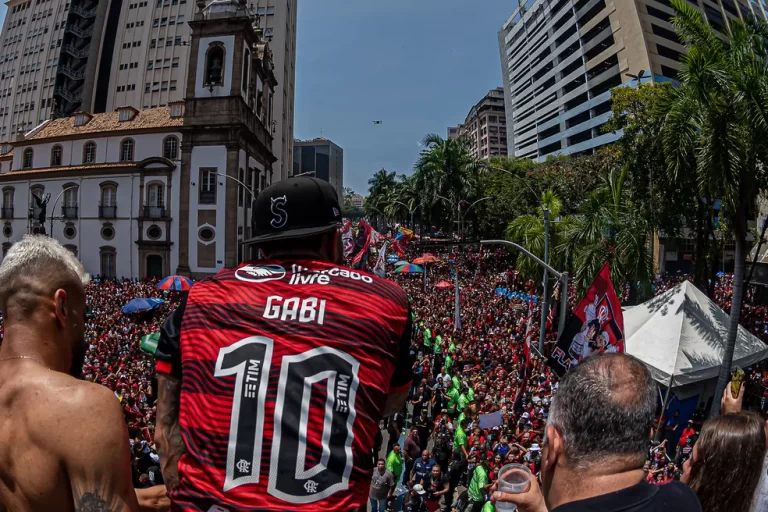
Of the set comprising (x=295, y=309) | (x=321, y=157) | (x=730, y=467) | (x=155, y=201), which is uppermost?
(x=321, y=157)

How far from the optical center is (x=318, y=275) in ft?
6.76

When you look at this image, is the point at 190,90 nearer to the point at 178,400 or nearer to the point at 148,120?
the point at 148,120

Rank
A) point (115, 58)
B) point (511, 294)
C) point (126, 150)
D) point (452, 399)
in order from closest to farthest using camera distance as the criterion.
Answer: point (452, 399) → point (511, 294) → point (126, 150) → point (115, 58)

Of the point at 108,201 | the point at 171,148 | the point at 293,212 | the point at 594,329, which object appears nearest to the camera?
the point at 293,212

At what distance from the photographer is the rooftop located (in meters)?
41.8

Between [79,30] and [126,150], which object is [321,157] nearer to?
[79,30]

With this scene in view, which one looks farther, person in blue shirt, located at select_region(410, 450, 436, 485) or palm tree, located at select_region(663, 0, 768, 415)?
palm tree, located at select_region(663, 0, 768, 415)

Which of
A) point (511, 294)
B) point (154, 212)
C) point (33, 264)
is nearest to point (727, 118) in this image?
point (33, 264)

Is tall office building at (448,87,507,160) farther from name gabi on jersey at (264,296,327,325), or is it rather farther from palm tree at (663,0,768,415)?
name gabi on jersey at (264,296,327,325)

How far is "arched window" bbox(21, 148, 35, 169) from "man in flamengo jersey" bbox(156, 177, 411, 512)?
54387mm

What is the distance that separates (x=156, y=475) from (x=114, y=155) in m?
41.0

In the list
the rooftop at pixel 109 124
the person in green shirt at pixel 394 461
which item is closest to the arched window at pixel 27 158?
the rooftop at pixel 109 124

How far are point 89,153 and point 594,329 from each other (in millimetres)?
46156

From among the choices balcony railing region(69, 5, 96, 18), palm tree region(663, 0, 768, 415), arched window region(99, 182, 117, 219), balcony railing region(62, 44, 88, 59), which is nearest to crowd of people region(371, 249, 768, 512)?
palm tree region(663, 0, 768, 415)
